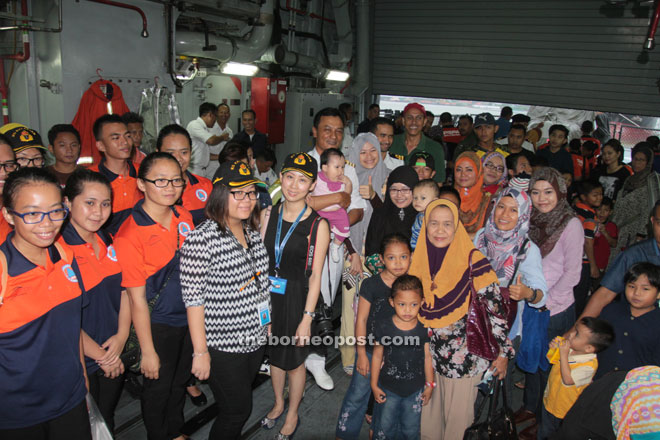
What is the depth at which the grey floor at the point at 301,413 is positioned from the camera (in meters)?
3.07

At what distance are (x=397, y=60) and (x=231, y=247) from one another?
10.1m

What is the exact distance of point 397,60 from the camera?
11172 millimetres

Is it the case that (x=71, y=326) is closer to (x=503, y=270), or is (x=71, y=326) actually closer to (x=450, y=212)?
(x=450, y=212)

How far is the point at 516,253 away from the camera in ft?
9.39

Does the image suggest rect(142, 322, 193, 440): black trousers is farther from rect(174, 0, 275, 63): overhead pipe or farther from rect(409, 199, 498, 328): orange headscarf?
rect(174, 0, 275, 63): overhead pipe

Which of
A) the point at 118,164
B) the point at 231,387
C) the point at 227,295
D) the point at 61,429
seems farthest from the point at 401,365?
the point at 118,164

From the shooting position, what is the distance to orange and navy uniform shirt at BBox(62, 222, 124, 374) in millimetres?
2297

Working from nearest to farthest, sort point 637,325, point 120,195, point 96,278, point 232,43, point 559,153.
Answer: point 96,278
point 637,325
point 120,195
point 559,153
point 232,43

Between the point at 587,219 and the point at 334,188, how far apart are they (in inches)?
111

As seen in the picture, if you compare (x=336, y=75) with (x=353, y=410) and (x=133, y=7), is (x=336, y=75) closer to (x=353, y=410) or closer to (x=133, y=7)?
(x=133, y=7)

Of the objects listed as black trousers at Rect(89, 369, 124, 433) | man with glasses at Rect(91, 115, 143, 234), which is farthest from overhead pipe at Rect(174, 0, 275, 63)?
black trousers at Rect(89, 369, 124, 433)

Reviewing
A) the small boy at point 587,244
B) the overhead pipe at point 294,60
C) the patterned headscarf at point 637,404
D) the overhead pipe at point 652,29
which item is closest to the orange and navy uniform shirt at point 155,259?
the patterned headscarf at point 637,404

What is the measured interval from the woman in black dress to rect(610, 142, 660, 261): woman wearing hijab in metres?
4.11

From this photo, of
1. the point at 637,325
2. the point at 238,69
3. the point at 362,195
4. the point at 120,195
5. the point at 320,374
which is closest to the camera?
the point at 637,325
